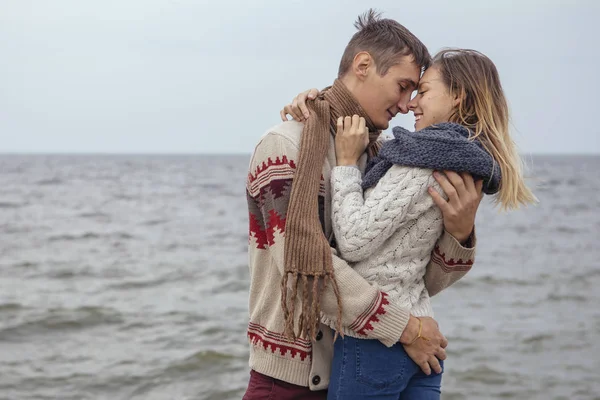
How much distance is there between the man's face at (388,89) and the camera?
259cm

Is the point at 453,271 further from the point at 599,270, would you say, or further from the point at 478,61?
the point at 599,270

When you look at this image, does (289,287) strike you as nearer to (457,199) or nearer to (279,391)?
(279,391)

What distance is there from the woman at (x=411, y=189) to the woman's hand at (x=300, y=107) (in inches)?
5.4

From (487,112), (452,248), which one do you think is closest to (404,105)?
(487,112)

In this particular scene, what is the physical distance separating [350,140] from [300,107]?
24cm

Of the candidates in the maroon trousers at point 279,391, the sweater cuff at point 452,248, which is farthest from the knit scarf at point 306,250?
the sweater cuff at point 452,248

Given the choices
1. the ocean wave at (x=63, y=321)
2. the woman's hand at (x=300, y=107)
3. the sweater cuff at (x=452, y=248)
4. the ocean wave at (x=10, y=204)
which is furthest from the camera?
the ocean wave at (x=10, y=204)

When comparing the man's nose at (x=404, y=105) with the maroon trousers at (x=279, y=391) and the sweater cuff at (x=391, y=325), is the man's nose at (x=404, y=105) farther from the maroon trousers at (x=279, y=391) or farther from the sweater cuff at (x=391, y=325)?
the maroon trousers at (x=279, y=391)

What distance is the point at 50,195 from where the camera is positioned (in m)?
27.5

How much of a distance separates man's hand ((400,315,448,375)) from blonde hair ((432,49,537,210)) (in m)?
0.50

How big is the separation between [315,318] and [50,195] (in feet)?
88.5

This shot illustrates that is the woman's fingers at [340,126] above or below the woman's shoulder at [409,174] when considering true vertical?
above

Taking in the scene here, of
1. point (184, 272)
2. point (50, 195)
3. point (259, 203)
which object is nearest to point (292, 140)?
point (259, 203)

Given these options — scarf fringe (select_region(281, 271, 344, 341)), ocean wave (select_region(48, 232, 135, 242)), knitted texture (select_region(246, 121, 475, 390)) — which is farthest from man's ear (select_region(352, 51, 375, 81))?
ocean wave (select_region(48, 232, 135, 242))
